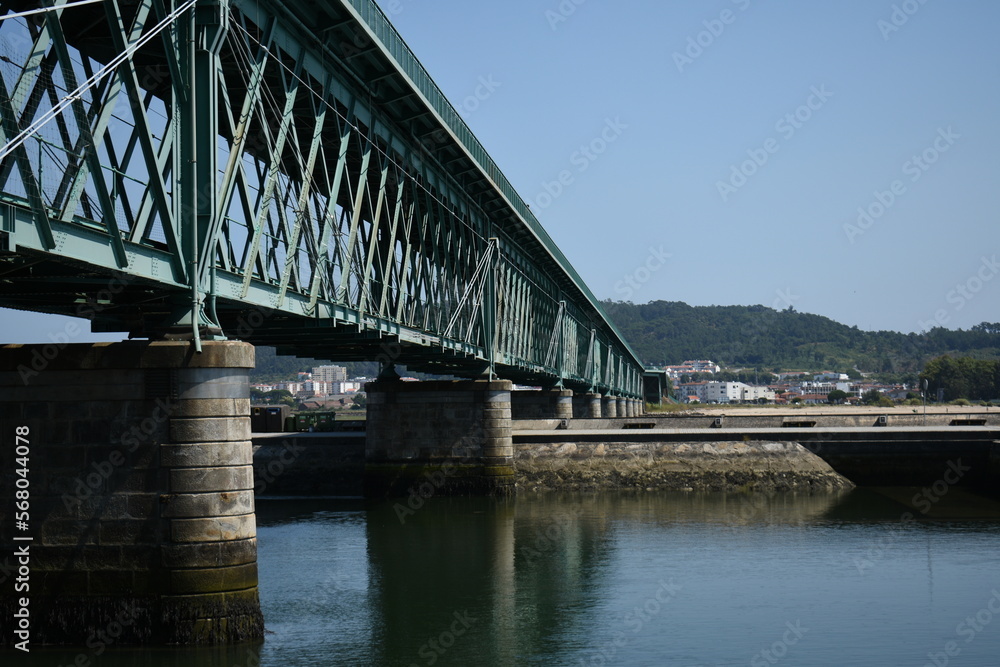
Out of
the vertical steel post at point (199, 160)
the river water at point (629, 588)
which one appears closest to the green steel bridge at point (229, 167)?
the vertical steel post at point (199, 160)

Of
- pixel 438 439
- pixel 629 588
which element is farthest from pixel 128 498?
pixel 438 439

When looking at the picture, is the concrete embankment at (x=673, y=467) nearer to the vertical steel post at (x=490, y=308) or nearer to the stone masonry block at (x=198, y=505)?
the vertical steel post at (x=490, y=308)

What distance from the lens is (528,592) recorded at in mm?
25812

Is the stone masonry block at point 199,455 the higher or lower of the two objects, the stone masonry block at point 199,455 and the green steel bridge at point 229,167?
the lower

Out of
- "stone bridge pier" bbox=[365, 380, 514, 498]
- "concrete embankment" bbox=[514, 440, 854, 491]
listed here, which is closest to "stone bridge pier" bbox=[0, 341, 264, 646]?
"stone bridge pier" bbox=[365, 380, 514, 498]

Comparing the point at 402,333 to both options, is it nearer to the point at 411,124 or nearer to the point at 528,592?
the point at 411,124

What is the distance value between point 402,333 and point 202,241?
15773 mm

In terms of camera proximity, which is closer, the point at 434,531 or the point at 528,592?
the point at 528,592

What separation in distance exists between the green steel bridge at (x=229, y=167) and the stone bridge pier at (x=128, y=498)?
1.18 m

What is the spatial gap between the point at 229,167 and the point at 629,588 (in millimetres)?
14045

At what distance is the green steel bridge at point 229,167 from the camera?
639 inches

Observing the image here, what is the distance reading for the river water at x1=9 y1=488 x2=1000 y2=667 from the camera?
19.7 metres

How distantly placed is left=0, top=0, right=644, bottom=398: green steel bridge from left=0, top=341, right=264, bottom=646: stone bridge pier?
1.18m

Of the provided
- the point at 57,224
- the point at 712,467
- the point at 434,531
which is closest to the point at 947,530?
the point at 712,467
